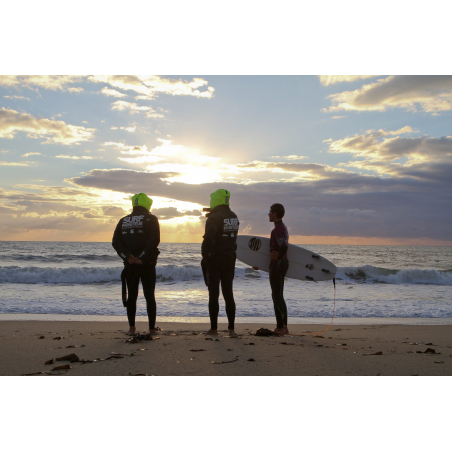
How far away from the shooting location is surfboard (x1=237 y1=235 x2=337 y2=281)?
6.50m

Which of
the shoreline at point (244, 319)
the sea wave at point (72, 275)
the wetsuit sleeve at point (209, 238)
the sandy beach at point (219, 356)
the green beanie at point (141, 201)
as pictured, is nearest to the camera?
the sandy beach at point (219, 356)

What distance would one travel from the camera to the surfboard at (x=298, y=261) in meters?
6.50

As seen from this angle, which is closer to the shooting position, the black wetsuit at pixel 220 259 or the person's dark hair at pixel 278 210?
the black wetsuit at pixel 220 259

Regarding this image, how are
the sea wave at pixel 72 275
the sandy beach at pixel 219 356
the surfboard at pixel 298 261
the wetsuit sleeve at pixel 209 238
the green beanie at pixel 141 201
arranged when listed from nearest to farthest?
the sandy beach at pixel 219 356
the wetsuit sleeve at pixel 209 238
the green beanie at pixel 141 201
the surfboard at pixel 298 261
the sea wave at pixel 72 275

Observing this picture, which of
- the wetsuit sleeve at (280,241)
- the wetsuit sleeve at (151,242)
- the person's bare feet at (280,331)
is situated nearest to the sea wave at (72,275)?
the wetsuit sleeve at (151,242)

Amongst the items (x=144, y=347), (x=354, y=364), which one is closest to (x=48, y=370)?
(x=144, y=347)

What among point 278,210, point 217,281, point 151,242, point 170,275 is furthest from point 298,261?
point 170,275

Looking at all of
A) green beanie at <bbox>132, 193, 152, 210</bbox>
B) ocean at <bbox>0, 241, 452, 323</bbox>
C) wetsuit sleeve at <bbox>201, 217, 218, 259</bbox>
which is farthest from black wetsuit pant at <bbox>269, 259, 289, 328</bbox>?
ocean at <bbox>0, 241, 452, 323</bbox>

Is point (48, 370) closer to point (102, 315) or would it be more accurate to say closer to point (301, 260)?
point (301, 260)

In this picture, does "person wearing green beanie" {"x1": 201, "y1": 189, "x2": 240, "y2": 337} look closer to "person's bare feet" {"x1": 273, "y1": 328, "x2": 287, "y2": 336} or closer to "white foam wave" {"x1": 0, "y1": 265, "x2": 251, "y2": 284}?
"person's bare feet" {"x1": 273, "y1": 328, "x2": 287, "y2": 336}

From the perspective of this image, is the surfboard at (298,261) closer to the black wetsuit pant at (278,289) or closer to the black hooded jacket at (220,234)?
the black wetsuit pant at (278,289)

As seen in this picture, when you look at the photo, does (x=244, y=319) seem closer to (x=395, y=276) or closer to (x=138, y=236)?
(x=138, y=236)

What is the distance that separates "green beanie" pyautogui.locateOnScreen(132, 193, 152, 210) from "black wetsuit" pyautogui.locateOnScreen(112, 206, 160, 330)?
0.13 metres

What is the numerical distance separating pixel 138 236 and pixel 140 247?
151mm
